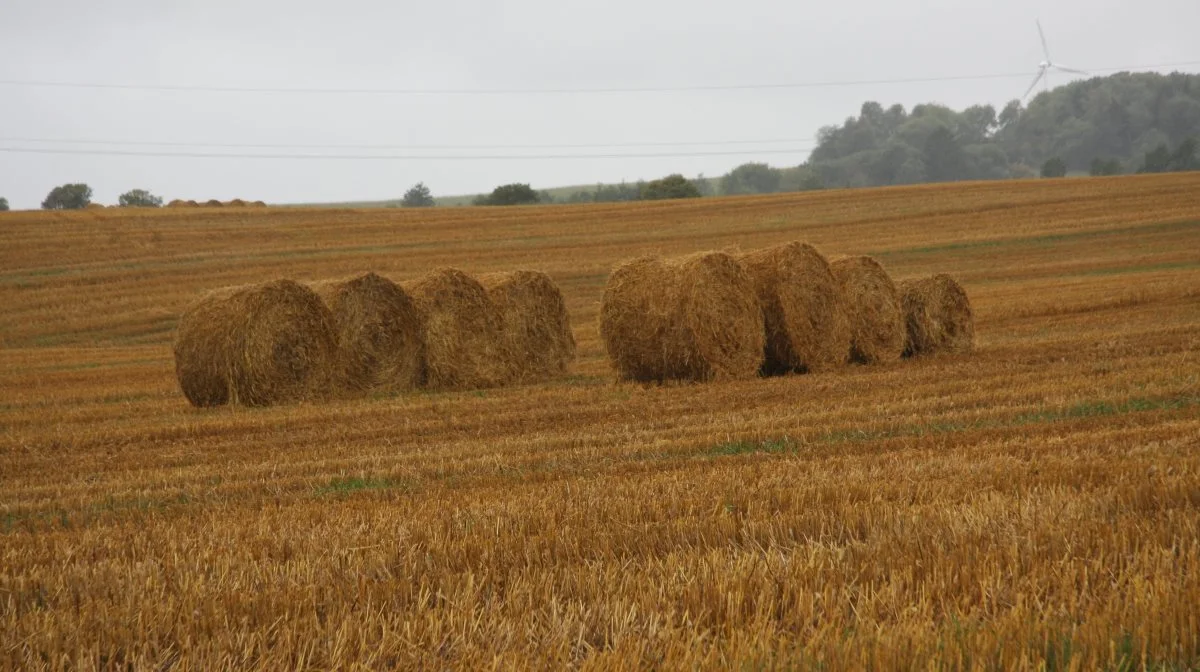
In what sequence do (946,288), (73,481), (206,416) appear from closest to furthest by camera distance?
(73,481), (206,416), (946,288)

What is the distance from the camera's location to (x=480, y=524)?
5484 millimetres

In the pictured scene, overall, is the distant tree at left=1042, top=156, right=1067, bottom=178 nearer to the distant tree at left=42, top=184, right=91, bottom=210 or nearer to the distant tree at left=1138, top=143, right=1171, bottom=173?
the distant tree at left=1138, top=143, right=1171, bottom=173

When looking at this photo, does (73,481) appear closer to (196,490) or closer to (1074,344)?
(196,490)

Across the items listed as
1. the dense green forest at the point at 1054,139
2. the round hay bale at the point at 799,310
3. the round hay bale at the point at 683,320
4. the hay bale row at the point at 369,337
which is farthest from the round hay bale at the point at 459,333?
the dense green forest at the point at 1054,139

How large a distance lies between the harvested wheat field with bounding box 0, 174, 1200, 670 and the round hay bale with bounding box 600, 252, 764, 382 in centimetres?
41

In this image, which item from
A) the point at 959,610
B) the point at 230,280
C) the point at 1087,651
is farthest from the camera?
the point at 230,280

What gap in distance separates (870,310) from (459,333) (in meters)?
5.46

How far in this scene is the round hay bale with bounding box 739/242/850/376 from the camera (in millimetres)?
14680

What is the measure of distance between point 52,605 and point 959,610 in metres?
3.21

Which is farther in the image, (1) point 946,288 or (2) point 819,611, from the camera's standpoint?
(1) point 946,288

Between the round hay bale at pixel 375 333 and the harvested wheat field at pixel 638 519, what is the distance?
59 cm

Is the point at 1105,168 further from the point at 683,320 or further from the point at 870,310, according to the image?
the point at 683,320

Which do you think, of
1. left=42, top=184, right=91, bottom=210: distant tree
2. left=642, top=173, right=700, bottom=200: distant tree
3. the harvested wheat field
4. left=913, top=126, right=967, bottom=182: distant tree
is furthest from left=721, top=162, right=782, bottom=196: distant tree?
the harvested wheat field

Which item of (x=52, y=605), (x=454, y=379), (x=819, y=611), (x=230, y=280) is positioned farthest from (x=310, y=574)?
(x=230, y=280)
